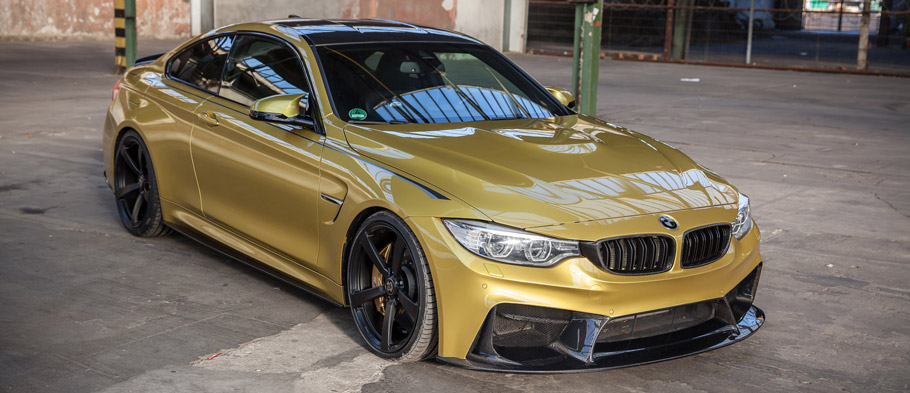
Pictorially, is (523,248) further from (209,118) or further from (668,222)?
(209,118)

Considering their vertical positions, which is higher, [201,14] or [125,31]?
[201,14]

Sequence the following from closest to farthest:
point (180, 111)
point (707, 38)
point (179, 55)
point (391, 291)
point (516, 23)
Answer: point (391, 291), point (180, 111), point (179, 55), point (707, 38), point (516, 23)

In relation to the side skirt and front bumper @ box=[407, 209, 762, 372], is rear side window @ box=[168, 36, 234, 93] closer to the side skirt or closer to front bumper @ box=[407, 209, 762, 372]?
the side skirt

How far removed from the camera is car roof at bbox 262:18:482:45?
5242 millimetres

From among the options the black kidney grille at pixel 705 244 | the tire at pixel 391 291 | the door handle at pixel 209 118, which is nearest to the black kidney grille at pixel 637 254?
the black kidney grille at pixel 705 244

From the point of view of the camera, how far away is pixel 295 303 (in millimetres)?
5105

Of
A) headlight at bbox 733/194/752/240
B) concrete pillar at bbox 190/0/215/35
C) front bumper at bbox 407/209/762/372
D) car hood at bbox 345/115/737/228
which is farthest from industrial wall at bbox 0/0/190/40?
headlight at bbox 733/194/752/240

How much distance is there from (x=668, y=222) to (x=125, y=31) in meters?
13.6

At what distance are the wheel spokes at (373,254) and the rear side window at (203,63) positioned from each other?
71.0 inches

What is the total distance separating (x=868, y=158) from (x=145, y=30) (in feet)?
62.5

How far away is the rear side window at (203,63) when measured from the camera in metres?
5.70

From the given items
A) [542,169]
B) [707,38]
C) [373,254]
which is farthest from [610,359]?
[707,38]

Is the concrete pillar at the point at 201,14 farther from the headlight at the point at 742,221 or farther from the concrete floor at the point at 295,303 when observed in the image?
the headlight at the point at 742,221

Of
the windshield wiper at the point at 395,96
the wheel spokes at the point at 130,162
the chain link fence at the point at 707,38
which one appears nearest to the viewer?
the windshield wiper at the point at 395,96
